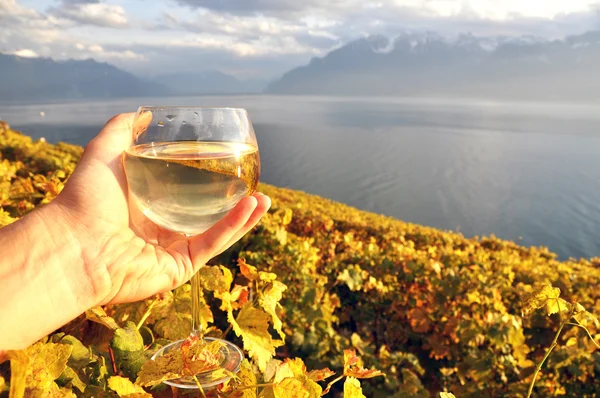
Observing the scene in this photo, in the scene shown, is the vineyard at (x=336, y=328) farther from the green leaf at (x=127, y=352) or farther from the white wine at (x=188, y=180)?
the white wine at (x=188, y=180)

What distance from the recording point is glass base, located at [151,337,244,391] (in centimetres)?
94

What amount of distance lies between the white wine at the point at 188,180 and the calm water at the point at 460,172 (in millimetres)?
34924

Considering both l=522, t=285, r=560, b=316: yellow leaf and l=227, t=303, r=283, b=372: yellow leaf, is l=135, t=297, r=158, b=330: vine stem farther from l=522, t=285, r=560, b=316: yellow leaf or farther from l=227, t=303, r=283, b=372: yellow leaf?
l=522, t=285, r=560, b=316: yellow leaf

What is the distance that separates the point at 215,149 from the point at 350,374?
0.78m

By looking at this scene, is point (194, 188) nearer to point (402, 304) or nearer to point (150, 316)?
point (150, 316)

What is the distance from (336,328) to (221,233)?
2587 millimetres

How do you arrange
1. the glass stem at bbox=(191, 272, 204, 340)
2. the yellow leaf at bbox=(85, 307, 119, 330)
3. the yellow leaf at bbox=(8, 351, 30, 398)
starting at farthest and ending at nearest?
the glass stem at bbox=(191, 272, 204, 340), the yellow leaf at bbox=(85, 307, 119, 330), the yellow leaf at bbox=(8, 351, 30, 398)

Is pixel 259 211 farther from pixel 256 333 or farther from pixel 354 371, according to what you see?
pixel 354 371

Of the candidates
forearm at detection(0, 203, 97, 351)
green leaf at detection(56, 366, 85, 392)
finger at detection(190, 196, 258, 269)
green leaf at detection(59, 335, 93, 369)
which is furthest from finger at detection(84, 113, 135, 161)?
green leaf at detection(56, 366, 85, 392)

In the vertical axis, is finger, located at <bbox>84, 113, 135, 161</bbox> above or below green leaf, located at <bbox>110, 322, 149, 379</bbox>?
above

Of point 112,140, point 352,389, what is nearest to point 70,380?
point 352,389

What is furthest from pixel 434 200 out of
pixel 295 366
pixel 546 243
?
pixel 295 366

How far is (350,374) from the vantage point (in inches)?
34.1

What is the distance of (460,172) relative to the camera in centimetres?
5672
